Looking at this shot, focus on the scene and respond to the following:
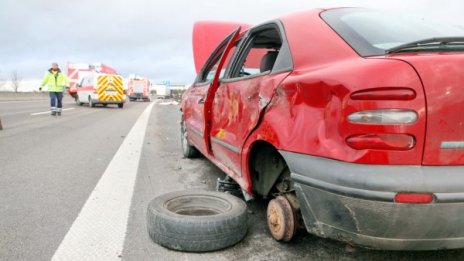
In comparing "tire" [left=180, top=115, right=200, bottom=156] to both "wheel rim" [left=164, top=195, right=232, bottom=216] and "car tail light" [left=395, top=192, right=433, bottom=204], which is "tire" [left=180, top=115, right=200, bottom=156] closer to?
"wheel rim" [left=164, top=195, right=232, bottom=216]

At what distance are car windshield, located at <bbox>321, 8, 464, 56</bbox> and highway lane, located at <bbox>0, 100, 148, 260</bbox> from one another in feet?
7.71

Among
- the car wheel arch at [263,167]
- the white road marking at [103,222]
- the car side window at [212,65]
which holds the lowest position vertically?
the white road marking at [103,222]

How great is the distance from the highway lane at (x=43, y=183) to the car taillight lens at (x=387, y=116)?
6.95 ft

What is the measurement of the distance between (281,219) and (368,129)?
966 mm

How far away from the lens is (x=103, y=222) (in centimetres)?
336

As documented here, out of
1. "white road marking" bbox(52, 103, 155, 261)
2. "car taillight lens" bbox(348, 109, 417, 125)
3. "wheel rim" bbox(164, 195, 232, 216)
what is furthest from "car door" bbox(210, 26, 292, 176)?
"white road marking" bbox(52, 103, 155, 261)

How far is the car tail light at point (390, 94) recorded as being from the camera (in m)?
1.98

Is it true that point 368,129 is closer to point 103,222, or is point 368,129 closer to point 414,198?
A: point 414,198

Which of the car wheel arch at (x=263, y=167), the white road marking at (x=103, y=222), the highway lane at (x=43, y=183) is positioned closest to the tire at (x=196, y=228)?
the car wheel arch at (x=263, y=167)

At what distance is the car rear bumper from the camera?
76.9 inches

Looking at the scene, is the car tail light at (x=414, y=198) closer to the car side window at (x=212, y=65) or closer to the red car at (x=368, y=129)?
the red car at (x=368, y=129)

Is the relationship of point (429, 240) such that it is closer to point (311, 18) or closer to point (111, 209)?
point (311, 18)

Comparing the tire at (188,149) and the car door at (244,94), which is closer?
the car door at (244,94)

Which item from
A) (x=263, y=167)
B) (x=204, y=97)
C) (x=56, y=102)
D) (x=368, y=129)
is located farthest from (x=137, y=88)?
(x=368, y=129)
